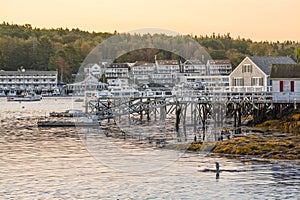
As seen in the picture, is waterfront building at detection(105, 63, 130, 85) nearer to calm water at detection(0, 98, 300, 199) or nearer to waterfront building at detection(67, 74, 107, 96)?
waterfront building at detection(67, 74, 107, 96)

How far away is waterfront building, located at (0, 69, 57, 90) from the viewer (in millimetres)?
194125

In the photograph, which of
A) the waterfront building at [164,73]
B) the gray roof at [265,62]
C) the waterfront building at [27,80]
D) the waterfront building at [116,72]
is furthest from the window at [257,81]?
the waterfront building at [27,80]

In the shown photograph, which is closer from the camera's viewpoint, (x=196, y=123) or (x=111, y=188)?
(x=111, y=188)

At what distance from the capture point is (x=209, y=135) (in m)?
51.9

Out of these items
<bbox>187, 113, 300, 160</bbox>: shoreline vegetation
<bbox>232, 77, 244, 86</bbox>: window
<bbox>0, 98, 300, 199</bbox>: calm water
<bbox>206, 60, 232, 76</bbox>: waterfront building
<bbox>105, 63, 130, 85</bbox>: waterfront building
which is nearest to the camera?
<bbox>0, 98, 300, 199</bbox>: calm water

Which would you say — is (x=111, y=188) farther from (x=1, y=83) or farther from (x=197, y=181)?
(x=1, y=83)

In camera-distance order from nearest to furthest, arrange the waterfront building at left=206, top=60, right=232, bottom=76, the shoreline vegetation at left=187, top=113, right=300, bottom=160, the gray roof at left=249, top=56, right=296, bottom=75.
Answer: the shoreline vegetation at left=187, top=113, right=300, bottom=160 < the gray roof at left=249, top=56, right=296, bottom=75 < the waterfront building at left=206, top=60, right=232, bottom=76

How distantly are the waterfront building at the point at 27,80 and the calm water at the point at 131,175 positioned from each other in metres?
148

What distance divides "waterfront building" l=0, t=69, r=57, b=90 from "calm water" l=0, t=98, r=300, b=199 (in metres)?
148

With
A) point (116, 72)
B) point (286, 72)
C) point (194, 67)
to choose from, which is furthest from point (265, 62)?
point (116, 72)

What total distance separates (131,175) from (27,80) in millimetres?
162875

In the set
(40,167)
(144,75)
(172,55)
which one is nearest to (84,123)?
(40,167)

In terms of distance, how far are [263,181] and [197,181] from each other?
307 cm

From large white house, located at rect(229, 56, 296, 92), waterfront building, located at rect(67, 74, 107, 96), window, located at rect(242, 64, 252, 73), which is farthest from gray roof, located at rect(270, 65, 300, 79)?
waterfront building, located at rect(67, 74, 107, 96)
